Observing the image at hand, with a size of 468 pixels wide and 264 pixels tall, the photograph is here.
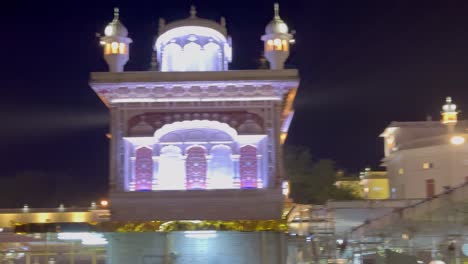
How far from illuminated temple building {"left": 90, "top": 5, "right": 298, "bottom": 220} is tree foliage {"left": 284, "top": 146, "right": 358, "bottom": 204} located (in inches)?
1246

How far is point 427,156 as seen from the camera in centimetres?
5038

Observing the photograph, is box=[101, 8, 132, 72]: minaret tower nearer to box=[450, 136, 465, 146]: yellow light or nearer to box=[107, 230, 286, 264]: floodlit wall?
box=[107, 230, 286, 264]: floodlit wall

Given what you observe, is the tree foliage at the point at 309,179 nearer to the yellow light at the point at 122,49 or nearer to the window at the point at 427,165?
the window at the point at 427,165

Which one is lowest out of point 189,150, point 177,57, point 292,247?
point 292,247

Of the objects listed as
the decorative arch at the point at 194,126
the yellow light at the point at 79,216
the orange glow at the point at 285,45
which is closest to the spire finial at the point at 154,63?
the decorative arch at the point at 194,126

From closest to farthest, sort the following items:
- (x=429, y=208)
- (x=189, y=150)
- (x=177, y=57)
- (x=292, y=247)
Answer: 1. (x=429, y=208)
2. (x=189, y=150)
3. (x=177, y=57)
4. (x=292, y=247)

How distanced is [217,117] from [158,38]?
394cm

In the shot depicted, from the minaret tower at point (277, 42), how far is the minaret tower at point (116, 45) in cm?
475

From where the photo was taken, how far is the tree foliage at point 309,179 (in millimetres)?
54366

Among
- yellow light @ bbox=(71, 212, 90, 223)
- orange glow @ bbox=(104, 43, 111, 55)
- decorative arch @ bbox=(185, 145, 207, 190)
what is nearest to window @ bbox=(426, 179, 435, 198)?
yellow light @ bbox=(71, 212, 90, 223)

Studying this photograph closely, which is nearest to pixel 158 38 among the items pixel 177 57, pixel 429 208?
pixel 177 57

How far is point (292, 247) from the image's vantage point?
93.7 feet

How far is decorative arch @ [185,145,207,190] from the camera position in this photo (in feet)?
73.1

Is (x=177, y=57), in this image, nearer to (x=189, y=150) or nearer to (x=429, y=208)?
(x=189, y=150)
